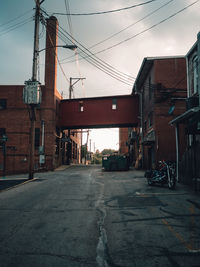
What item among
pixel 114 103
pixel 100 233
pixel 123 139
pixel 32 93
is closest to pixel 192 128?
pixel 100 233

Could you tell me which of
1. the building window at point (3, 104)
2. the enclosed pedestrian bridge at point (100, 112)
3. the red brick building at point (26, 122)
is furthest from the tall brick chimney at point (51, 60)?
the building window at point (3, 104)

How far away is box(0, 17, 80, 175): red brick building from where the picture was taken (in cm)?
2931

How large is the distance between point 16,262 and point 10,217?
2939mm

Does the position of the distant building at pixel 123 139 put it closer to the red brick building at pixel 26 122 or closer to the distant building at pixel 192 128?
the red brick building at pixel 26 122

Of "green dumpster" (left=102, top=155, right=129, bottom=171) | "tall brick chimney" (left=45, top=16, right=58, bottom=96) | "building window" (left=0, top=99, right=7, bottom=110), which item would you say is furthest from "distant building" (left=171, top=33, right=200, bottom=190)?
"building window" (left=0, top=99, right=7, bottom=110)

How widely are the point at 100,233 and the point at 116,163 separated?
842 inches

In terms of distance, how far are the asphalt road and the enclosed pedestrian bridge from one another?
2329 centimetres

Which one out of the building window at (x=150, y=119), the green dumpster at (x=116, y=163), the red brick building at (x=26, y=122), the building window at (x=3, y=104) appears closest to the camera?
the building window at (x=150, y=119)

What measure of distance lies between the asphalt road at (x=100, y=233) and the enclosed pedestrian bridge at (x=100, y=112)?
2329 cm

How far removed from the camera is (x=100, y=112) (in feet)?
106

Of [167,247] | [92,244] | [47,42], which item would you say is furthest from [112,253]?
[47,42]

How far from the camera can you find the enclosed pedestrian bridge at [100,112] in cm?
3149

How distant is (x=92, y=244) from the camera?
4.44 m

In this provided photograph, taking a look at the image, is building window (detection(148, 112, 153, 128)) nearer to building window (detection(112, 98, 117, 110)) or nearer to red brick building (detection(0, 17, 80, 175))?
building window (detection(112, 98, 117, 110))
